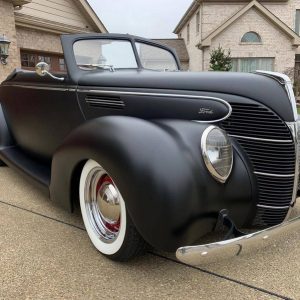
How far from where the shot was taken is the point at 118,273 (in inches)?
85.0

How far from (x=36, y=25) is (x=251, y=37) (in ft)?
48.4

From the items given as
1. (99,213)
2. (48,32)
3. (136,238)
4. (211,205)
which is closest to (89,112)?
(99,213)

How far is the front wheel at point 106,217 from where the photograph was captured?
2139 millimetres

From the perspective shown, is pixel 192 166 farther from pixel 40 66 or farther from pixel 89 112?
pixel 40 66

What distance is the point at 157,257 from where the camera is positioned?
2.35m

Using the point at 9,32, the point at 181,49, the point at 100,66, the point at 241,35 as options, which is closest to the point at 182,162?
the point at 100,66

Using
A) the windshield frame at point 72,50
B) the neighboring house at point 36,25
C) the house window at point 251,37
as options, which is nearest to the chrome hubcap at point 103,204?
the windshield frame at point 72,50

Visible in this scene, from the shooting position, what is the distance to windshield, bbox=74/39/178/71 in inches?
128

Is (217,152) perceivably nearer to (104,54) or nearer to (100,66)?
(100,66)

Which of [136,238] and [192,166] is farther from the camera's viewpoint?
[136,238]

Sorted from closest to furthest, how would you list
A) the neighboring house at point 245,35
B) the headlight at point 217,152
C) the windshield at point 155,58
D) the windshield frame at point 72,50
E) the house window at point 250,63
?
the headlight at point 217,152 → the windshield frame at point 72,50 → the windshield at point 155,58 → the neighboring house at point 245,35 → the house window at point 250,63

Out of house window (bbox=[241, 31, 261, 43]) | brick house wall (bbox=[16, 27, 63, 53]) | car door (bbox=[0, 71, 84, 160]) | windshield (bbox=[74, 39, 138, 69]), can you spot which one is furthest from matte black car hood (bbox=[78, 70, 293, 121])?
house window (bbox=[241, 31, 261, 43])

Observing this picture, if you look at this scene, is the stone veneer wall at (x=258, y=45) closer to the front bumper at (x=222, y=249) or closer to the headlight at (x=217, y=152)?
the headlight at (x=217, y=152)

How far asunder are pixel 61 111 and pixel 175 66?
4.96 ft
